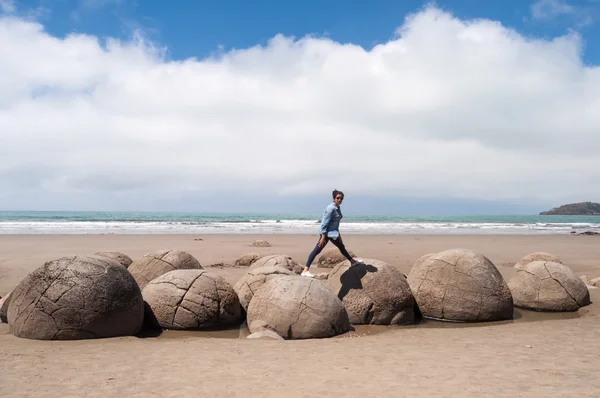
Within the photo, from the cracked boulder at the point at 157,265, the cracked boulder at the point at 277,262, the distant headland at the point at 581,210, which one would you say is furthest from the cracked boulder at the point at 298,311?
the distant headland at the point at 581,210

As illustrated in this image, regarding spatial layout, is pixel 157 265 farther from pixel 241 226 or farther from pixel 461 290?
pixel 241 226

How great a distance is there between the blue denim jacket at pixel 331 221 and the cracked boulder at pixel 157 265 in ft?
9.89

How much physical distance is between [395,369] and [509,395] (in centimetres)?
125

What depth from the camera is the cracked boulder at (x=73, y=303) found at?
6.34m

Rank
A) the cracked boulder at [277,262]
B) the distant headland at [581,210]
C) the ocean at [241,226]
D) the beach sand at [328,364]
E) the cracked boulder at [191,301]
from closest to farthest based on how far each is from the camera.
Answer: the beach sand at [328,364] < the cracked boulder at [191,301] < the cracked boulder at [277,262] < the ocean at [241,226] < the distant headland at [581,210]

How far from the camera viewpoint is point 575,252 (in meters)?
22.8

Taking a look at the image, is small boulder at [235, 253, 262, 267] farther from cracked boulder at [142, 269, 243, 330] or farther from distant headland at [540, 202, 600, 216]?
distant headland at [540, 202, 600, 216]

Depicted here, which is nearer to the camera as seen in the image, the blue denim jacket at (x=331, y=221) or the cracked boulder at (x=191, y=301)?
the cracked boulder at (x=191, y=301)

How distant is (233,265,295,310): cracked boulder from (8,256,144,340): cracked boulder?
218 centimetres

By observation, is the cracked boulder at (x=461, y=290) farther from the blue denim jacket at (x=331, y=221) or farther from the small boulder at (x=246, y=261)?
the small boulder at (x=246, y=261)

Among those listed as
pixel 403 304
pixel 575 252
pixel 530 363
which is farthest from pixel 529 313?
pixel 575 252

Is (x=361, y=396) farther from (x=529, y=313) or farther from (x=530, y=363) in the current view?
(x=529, y=313)

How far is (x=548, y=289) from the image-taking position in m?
9.47

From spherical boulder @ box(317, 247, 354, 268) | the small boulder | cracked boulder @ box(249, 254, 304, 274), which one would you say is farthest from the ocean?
cracked boulder @ box(249, 254, 304, 274)
